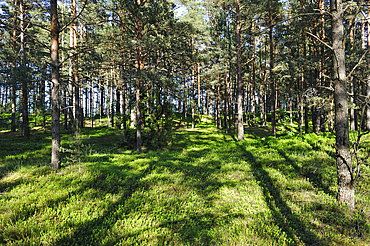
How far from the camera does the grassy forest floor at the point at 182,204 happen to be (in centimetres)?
335

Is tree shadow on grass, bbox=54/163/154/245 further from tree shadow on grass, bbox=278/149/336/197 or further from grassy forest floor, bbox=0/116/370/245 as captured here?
tree shadow on grass, bbox=278/149/336/197

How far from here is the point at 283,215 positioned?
13.2ft

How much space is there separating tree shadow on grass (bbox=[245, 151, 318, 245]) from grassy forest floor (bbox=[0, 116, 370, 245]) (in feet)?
0.07

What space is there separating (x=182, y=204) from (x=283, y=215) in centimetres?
240

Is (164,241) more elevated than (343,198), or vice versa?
(343,198)

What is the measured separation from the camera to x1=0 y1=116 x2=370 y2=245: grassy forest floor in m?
3.35

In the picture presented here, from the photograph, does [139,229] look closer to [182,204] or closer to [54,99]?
[182,204]

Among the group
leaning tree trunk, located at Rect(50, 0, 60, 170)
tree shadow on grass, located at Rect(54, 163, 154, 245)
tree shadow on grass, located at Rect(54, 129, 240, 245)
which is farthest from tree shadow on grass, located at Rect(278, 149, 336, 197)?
leaning tree trunk, located at Rect(50, 0, 60, 170)

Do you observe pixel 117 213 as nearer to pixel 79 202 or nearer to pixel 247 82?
pixel 79 202

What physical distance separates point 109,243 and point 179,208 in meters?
1.69

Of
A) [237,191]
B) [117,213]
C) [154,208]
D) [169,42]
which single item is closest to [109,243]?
[117,213]

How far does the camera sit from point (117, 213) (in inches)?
159

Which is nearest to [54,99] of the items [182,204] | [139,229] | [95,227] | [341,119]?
[95,227]

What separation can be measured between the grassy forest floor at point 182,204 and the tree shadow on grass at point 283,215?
0.07 feet
